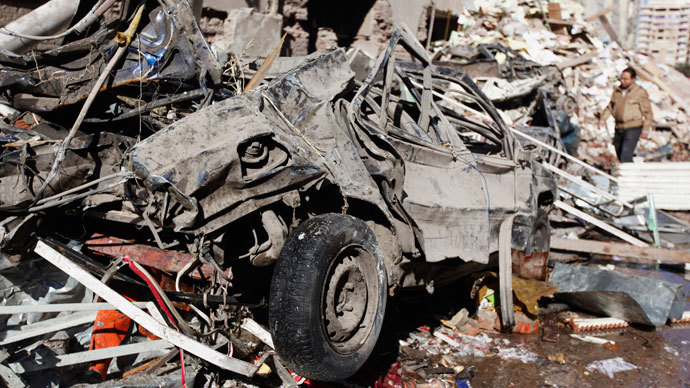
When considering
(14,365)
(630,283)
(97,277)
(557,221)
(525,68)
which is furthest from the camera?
(525,68)

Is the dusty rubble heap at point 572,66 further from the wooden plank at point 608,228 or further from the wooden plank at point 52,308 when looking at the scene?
the wooden plank at point 52,308

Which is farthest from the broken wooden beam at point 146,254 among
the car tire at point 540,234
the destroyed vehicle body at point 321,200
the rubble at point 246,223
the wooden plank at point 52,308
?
the car tire at point 540,234

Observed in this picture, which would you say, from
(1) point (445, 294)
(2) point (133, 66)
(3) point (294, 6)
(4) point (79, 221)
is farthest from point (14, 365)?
(3) point (294, 6)

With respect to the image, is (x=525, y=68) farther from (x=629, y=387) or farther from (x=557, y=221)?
(x=629, y=387)

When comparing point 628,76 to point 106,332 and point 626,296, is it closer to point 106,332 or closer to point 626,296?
point 626,296

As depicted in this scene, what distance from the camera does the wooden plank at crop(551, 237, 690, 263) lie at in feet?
22.5

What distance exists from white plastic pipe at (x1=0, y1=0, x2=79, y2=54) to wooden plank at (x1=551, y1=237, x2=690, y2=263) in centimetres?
601

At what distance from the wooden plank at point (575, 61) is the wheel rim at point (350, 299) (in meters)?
12.7

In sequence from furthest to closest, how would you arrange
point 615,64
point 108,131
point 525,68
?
1. point 615,64
2. point 525,68
3. point 108,131

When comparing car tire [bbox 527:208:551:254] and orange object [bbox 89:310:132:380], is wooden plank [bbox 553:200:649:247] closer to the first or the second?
car tire [bbox 527:208:551:254]

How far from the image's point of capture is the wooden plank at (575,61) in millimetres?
14445

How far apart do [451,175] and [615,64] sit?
1355cm

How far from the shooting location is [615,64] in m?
15.6

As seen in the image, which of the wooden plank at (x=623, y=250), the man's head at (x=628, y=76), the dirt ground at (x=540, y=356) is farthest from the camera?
the man's head at (x=628, y=76)
